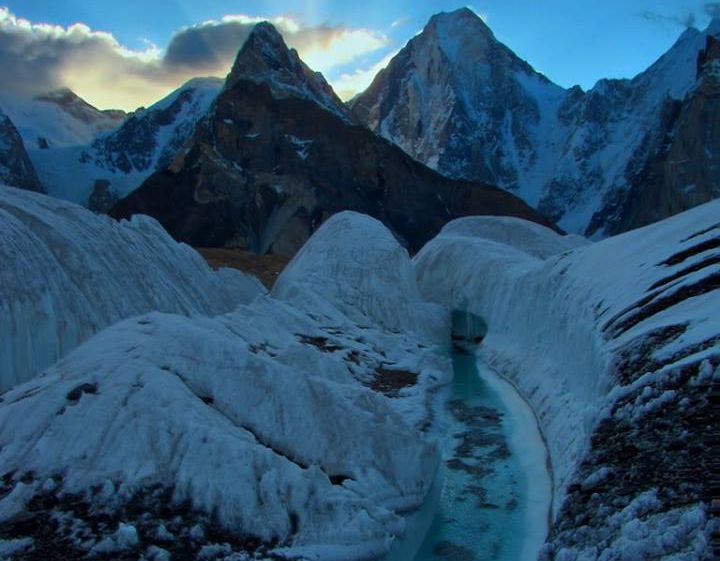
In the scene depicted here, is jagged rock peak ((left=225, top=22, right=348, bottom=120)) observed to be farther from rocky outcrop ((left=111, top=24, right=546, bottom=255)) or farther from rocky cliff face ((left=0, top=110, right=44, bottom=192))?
rocky cliff face ((left=0, top=110, right=44, bottom=192))

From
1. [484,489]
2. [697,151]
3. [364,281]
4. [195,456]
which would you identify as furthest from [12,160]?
[195,456]

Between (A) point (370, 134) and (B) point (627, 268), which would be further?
(A) point (370, 134)

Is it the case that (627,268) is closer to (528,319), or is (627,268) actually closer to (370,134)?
(528,319)

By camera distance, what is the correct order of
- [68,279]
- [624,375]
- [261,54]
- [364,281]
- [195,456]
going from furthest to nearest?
[261,54] < [364,281] < [68,279] < [624,375] < [195,456]

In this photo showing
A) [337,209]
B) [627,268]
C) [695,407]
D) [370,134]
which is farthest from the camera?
[370,134]

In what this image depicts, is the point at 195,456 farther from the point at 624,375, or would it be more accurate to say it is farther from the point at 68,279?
the point at 68,279

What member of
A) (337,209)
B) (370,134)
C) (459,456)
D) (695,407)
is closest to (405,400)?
(459,456)
